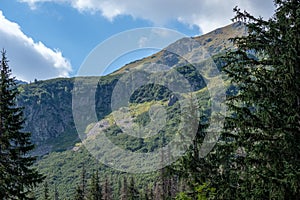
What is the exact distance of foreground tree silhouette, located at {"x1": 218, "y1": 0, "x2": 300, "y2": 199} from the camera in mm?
10203

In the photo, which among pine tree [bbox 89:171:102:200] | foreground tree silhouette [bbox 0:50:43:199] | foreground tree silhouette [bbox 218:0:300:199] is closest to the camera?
foreground tree silhouette [bbox 218:0:300:199]

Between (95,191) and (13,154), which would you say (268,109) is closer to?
(13,154)

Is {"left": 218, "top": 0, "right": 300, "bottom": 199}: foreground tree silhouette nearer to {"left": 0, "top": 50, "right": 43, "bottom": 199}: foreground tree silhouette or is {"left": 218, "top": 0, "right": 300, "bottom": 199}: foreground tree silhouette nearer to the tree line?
the tree line

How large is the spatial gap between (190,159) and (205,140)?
1740mm

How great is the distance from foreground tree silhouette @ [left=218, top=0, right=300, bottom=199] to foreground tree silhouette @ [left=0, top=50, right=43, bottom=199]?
1042 centimetres

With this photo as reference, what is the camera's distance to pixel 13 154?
18.3 meters

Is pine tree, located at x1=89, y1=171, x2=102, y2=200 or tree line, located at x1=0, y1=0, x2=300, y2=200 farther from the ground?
tree line, located at x1=0, y1=0, x2=300, y2=200

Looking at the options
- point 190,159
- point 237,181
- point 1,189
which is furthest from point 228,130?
point 1,189

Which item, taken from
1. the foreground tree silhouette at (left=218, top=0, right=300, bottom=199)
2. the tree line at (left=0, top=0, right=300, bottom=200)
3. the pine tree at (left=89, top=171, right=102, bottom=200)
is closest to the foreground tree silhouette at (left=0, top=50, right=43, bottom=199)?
the tree line at (left=0, top=0, right=300, bottom=200)

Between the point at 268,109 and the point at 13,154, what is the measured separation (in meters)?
12.7

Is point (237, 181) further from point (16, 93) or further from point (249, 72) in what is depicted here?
point (16, 93)

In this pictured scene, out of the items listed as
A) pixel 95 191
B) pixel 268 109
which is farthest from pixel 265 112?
pixel 95 191

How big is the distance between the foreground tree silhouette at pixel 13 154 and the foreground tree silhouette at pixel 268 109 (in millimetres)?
10415

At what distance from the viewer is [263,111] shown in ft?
35.3
